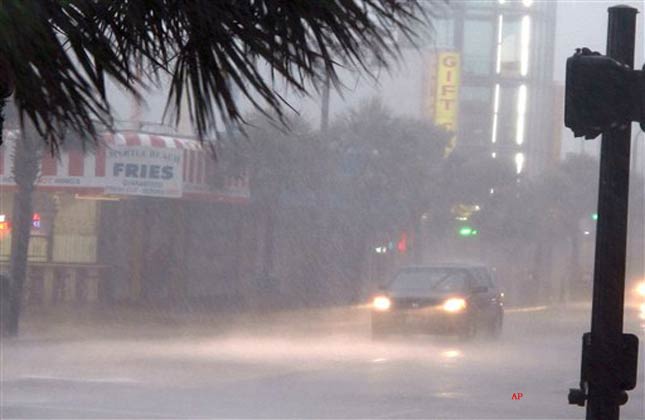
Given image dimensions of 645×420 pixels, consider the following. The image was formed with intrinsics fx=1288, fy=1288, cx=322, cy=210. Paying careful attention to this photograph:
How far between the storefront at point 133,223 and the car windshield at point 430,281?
741cm

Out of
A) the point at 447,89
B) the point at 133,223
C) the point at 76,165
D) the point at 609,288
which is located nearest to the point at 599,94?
the point at 609,288

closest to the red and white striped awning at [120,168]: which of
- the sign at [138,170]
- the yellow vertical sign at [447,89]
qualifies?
the sign at [138,170]

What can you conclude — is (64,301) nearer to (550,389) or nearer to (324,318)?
(324,318)

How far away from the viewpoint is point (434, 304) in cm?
2241

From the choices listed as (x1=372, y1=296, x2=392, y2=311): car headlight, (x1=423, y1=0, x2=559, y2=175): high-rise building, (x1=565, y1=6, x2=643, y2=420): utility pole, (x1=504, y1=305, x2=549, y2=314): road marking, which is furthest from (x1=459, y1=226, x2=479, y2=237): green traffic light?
(x1=565, y1=6, x2=643, y2=420): utility pole

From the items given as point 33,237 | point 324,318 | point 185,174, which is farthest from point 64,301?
point 324,318

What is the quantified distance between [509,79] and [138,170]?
51188mm

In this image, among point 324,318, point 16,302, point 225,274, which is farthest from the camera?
point 225,274

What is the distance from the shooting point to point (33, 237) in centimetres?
3222

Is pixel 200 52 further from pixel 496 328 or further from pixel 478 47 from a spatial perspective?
pixel 478 47

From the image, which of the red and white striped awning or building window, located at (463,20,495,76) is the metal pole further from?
building window, located at (463,20,495,76)

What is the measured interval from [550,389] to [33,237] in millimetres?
19706

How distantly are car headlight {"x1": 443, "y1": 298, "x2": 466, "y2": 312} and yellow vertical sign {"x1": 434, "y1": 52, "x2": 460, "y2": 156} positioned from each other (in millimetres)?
29762

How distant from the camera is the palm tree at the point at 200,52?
11.1ft
